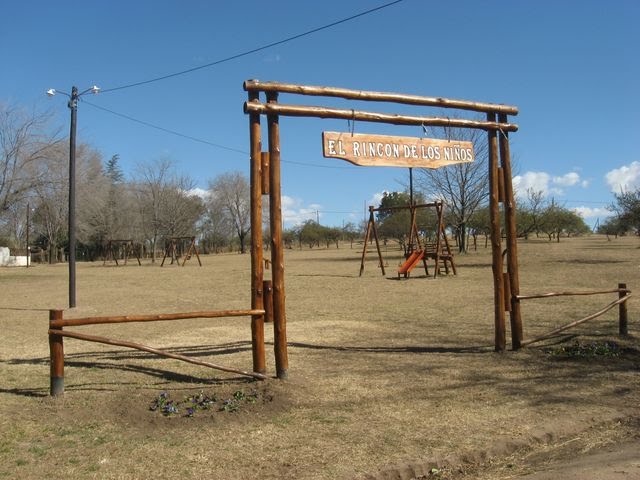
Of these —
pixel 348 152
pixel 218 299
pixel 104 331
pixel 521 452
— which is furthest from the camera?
pixel 218 299

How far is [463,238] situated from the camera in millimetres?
39344

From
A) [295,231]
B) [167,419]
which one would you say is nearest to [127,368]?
[167,419]

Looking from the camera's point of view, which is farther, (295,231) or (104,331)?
(295,231)

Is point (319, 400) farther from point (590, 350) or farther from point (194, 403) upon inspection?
point (590, 350)

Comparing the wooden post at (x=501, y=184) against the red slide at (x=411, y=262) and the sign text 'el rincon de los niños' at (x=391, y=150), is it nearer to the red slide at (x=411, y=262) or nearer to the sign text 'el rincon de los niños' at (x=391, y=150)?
the sign text 'el rincon de los niños' at (x=391, y=150)

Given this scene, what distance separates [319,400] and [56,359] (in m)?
2.54

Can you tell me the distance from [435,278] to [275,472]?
17732 millimetres

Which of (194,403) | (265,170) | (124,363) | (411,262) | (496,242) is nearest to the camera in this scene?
(194,403)

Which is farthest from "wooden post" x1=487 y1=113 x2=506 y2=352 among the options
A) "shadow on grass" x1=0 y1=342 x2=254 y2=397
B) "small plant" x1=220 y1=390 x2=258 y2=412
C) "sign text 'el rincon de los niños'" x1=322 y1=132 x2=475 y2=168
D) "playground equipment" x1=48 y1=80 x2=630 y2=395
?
"small plant" x1=220 y1=390 x2=258 y2=412

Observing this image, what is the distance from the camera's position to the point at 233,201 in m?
80.1

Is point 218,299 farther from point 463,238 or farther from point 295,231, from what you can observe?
point 295,231

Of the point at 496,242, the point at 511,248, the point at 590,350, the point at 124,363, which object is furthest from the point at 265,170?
the point at 590,350

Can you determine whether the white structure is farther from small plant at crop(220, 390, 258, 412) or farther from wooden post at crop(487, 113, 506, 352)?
small plant at crop(220, 390, 258, 412)

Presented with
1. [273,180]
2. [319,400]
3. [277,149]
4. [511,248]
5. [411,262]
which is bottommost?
[319,400]
